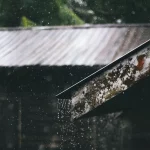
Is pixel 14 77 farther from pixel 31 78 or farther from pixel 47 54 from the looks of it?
pixel 47 54

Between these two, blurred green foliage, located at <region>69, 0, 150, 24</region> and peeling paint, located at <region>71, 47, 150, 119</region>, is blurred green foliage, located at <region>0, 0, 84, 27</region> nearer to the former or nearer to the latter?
blurred green foliage, located at <region>69, 0, 150, 24</region>

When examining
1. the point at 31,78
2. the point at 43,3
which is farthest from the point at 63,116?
the point at 43,3

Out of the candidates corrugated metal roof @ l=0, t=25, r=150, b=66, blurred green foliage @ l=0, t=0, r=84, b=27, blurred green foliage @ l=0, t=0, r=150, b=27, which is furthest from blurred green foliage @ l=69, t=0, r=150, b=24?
corrugated metal roof @ l=0, t=25, r=150, b=66

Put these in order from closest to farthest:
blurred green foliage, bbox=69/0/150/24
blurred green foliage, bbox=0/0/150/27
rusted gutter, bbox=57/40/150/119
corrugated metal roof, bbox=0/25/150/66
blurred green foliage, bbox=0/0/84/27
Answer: rusted gutter, bbox=57/40/150/119, corrugated metal roof, bbox=0/25/150/66, blurred green foliage, bbox=69/0/150/24, blurred green foliage, bbox=0/0/150/27, blurred green foliage, bbox=0/0/84/27

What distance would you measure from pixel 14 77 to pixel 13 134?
116 cm

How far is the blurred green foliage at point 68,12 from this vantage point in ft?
53.8

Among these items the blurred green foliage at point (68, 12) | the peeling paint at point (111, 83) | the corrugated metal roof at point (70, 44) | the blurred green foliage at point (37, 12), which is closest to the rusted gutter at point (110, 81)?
the peeling paint at point (111, 83)

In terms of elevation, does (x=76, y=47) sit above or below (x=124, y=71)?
above

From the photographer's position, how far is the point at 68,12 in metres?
17.1

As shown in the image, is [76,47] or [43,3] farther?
[43,3]

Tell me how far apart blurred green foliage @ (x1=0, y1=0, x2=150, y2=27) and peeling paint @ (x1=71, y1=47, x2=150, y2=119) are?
14.4 meters

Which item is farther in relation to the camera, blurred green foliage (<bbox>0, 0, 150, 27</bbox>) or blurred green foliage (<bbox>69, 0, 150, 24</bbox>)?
blurred green foliage (<bbox>0, 0, 150, 27</bbox>)

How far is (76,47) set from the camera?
813 centimetres

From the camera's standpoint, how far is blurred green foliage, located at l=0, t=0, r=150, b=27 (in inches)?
645
